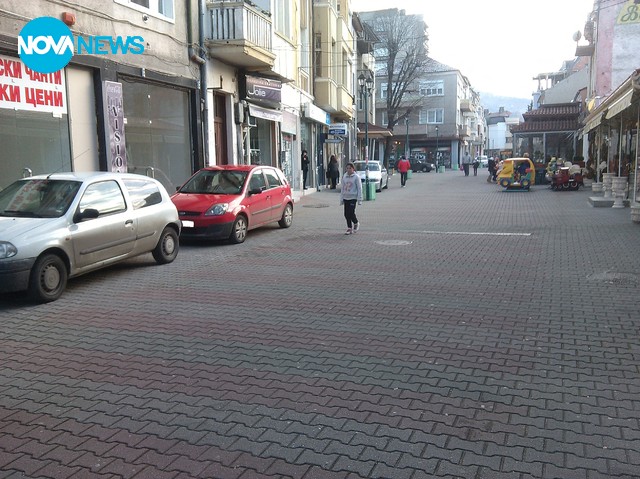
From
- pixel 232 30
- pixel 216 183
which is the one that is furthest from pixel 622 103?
pixel 232 30

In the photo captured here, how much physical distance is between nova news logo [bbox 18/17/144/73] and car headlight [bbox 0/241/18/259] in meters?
5.81

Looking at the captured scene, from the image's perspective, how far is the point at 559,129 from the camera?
120 ft

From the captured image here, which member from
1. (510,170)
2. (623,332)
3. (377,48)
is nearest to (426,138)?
(377,48)

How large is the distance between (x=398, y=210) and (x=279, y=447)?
1661 centimetres

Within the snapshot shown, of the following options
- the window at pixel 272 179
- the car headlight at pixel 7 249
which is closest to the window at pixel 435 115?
the window at pixel 272 179

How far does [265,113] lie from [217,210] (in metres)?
10.9

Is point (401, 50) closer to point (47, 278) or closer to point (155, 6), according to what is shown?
point (155, 6)

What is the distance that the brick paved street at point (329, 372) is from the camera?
3.42m

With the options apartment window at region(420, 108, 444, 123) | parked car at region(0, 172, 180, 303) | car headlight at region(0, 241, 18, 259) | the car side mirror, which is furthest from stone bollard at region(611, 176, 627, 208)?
apartment window at region(420, 108, 444, 123)

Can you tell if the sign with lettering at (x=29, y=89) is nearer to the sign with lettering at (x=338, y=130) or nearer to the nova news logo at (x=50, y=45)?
the nova news logo at (x=50, y=45)

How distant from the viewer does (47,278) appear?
284 inches

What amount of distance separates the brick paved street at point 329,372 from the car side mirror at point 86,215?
99 centimetres

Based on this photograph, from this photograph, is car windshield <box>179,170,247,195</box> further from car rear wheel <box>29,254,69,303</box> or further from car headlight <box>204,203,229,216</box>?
car rear wheel <box>29,254,69,303</box>

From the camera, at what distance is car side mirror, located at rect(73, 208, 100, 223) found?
7.75 meters
